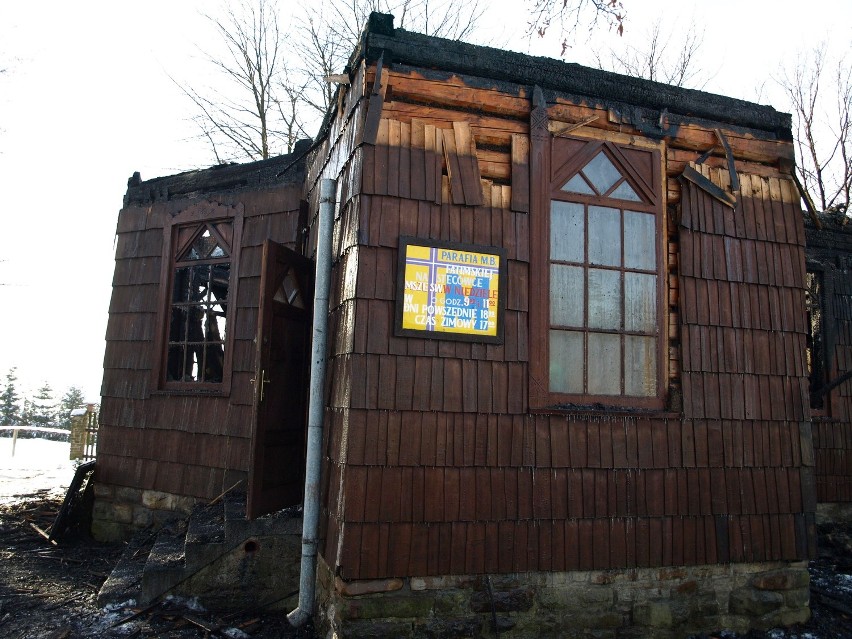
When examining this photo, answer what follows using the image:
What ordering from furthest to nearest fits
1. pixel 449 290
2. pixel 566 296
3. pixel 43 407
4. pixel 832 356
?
pixel 43 407, pixel 832 356, pixel 566 296, pixel 449 290

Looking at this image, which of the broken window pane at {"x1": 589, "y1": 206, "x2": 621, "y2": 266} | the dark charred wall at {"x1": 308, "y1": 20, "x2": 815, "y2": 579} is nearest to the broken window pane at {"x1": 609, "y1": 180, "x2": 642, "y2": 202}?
the broken window pane at {"x1": 589, "y1": 206, "x2": 621, "y2": 266}

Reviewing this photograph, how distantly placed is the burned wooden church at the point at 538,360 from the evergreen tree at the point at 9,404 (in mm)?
26788

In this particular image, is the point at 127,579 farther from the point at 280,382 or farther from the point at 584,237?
the point at 584,237

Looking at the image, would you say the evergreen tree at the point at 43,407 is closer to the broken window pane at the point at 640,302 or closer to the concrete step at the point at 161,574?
the concrete step at the point at 161,574

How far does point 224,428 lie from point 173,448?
31.1 inches

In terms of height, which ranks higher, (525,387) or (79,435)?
(525,387)

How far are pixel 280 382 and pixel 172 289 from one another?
2.91 m

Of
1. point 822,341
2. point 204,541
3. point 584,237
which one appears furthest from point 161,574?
point 822,341

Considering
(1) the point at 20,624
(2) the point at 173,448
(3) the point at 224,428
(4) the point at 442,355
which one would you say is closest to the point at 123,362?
(2) the point at 173,448

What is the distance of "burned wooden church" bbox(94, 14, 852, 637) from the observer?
4.19 meters

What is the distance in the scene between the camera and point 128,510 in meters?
7.16

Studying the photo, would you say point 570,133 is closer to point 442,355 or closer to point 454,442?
point 442,355

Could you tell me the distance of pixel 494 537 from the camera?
4277mm

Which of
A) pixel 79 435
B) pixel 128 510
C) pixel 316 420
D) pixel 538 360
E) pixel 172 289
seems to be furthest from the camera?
pixel 79 435
